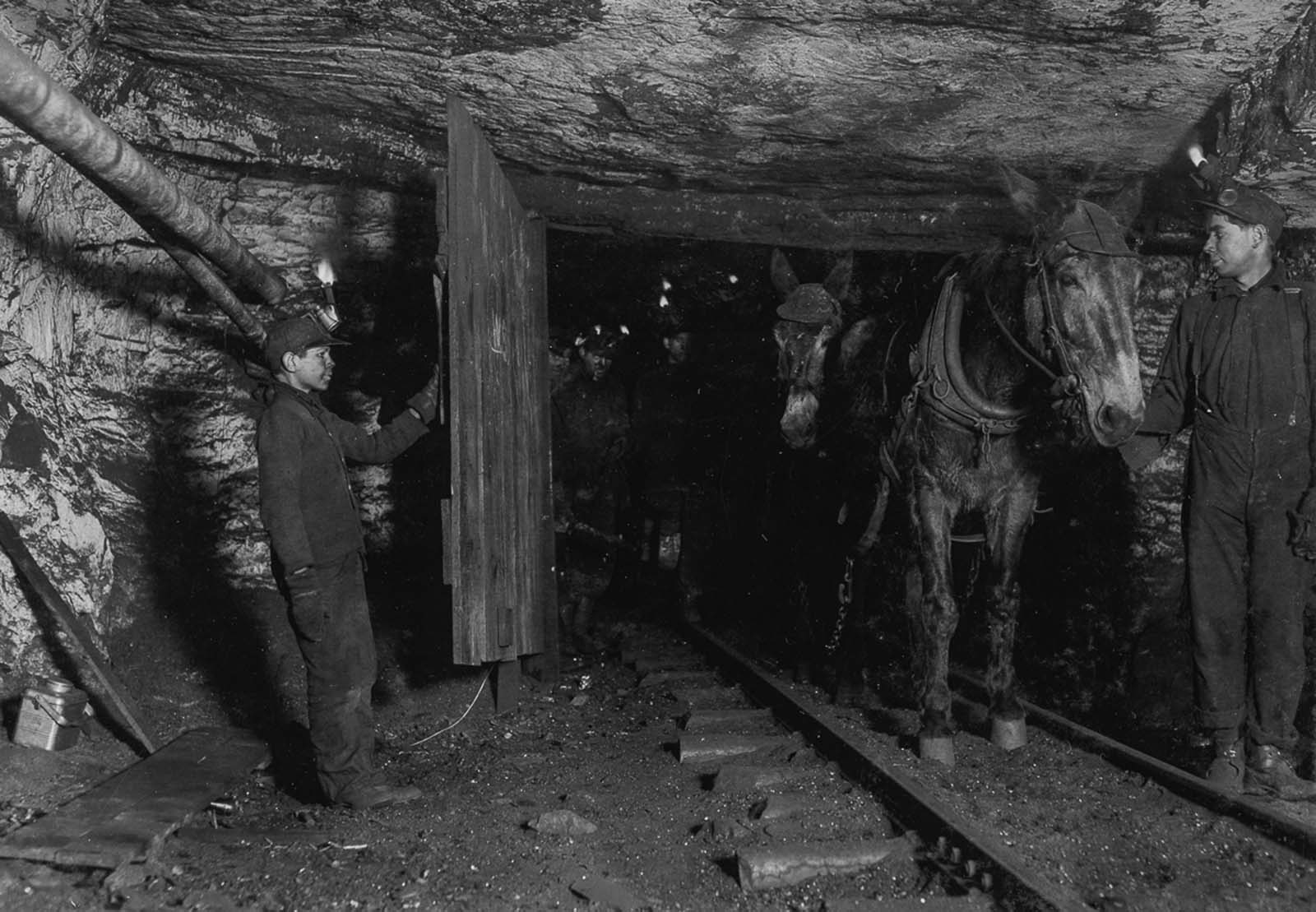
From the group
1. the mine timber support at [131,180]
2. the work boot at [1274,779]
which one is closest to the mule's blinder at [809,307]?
the mine timber support at [131,180]

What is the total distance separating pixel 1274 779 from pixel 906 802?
1.58 metres

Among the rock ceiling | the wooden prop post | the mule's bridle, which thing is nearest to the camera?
the mule's bridle

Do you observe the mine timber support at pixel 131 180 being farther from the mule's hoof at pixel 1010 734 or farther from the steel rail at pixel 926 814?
the mule's hoof at pixel 1010 734

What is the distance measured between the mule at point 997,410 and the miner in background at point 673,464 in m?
4.27

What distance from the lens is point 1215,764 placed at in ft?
14.0

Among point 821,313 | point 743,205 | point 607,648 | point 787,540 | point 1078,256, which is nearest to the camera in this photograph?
point 1078,256

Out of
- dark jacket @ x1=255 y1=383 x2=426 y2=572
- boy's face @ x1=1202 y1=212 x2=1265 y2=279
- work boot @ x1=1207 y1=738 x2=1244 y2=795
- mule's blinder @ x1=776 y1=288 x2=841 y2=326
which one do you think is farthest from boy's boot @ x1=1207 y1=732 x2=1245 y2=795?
dark jacket @ x1=255 y1=383 x2=426 y2=572

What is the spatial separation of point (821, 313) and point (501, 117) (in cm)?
225

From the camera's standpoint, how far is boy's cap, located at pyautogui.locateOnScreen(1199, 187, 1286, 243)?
13.6 ft

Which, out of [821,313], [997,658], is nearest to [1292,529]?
[997,658]

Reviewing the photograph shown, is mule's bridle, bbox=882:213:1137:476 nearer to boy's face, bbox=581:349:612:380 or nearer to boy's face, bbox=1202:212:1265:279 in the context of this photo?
boy's face, bbox=1202:212:1265:279

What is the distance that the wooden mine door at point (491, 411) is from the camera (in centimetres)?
455

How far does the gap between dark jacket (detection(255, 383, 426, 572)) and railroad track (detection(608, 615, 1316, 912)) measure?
2.13 metres

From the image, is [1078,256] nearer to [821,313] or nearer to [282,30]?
[821,313]
